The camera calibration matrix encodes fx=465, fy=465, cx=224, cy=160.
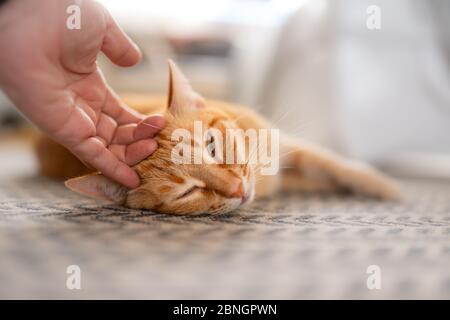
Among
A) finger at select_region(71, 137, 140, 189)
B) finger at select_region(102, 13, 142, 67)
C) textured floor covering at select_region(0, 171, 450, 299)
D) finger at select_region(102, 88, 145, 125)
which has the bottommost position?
textured floor covering at select_region(0, 171, 450, 299)

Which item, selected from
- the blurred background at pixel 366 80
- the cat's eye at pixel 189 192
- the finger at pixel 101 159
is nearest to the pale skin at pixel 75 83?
the finger at pixel 101 159

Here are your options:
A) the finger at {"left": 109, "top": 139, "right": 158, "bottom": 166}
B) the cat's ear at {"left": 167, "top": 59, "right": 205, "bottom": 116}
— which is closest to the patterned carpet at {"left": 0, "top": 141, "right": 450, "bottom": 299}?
the finger at {"left": 109, "top": 139, "right": 158, "bottom": 166}

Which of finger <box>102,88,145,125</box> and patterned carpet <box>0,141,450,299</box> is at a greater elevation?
finger <box>102,88,145,125</box>

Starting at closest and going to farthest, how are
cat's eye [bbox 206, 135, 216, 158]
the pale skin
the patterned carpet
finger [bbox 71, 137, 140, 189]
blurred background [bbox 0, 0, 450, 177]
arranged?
the patterned carpet → the pale skin → finger [bbox 71, 137, 140, 189] → cat's eye [bbox 206, 135, 216, 158] → blurred background [bbox 0, 0, 450, 177]

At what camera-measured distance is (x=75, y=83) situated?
1057 mm

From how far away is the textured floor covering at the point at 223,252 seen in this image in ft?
2.11

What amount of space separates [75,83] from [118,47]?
13 cm

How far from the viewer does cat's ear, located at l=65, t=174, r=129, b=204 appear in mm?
1061

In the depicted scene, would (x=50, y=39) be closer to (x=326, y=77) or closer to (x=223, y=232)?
(x=223, y=232)

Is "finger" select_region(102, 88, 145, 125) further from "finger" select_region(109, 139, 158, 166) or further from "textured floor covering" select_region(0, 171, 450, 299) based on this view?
"textured floor covering" select_region(0, 171, 450, 299)

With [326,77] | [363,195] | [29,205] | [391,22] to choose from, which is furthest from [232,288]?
[391,22]

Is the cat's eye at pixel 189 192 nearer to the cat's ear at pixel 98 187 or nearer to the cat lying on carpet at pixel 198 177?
the cat lying on carpet at pixel 198 177

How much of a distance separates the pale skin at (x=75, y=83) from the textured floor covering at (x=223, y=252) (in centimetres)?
15
